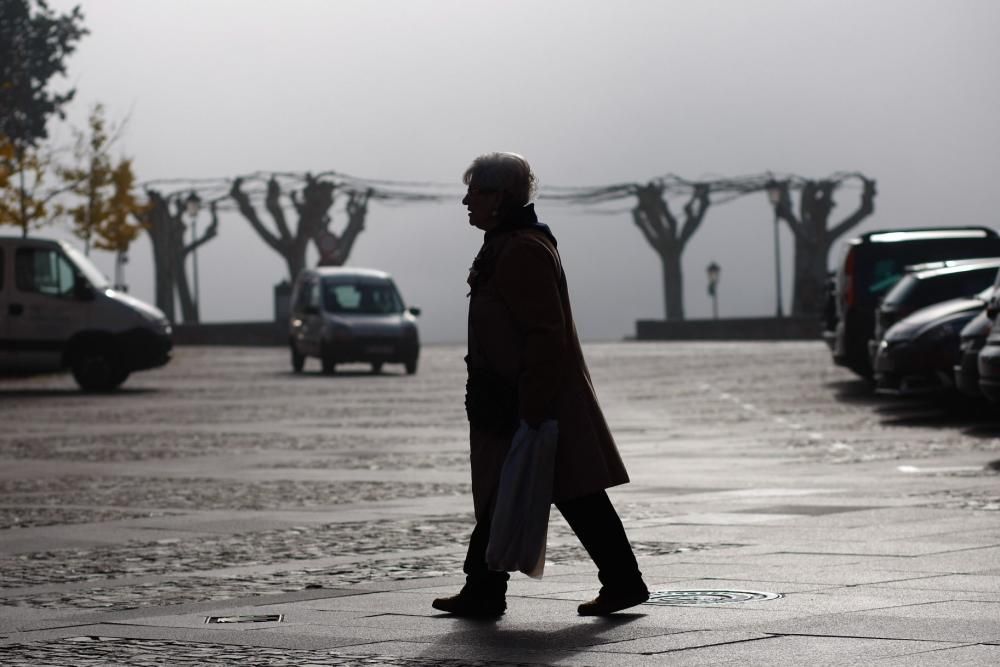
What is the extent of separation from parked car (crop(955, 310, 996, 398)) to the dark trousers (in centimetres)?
1052

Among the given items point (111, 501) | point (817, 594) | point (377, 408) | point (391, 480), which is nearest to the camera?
point (817, 594)

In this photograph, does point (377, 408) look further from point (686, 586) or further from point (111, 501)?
point (686, 586)

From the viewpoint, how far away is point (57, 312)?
97.0 feet

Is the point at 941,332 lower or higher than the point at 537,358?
lower

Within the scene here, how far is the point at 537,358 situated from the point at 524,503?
48cm

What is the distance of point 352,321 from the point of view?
121 ft

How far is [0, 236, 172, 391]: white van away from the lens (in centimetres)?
2925

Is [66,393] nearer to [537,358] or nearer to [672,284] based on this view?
[537,358]

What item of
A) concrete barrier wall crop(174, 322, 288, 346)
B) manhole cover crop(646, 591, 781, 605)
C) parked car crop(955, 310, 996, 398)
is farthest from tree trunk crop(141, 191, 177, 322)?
manhole cover crop(646, 591, 781, 605)

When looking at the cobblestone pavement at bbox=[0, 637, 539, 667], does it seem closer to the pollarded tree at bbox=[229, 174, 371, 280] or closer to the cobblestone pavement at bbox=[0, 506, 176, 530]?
the cobblestone pavement at bbox=[0, 506, 176, 530]

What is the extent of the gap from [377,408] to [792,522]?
14845mm

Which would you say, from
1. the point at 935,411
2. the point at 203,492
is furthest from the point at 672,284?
the point at 203,492

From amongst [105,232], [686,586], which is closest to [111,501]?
[686,586]

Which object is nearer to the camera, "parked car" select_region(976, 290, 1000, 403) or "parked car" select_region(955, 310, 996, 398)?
"parked car" select_region(976, 290, 1000, 403)
